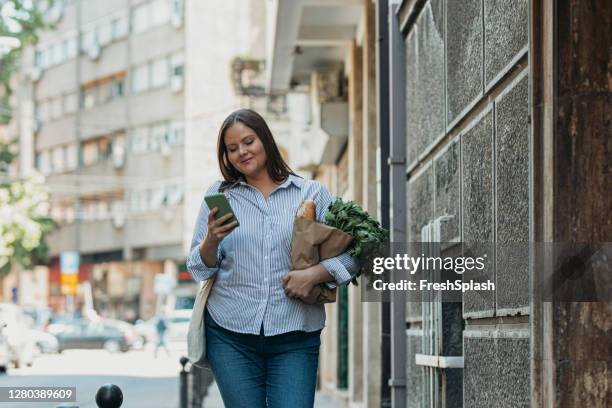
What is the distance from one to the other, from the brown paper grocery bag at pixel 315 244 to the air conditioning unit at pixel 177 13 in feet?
178

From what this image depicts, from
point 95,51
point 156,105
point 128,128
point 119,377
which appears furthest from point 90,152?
point 119,377

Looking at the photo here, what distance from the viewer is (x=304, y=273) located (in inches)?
173

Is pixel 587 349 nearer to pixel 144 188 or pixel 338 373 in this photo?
pixel 338 373

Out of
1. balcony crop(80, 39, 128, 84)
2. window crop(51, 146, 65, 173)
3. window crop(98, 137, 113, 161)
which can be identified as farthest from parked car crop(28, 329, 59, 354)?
window crop(51, 146, 65, 173)

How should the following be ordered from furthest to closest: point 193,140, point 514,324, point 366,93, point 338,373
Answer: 1. point 193,140
2. point 338,373
3. point 366,93
4. point 514,324

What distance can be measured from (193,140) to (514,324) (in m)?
52.3

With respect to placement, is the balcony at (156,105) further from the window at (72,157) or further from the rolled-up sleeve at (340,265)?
the rolled-up sleeve at (340,265)

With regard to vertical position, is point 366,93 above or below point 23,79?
below

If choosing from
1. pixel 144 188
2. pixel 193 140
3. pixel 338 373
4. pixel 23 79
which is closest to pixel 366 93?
pixel 338 373

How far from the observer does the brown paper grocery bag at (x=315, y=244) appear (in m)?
4.39

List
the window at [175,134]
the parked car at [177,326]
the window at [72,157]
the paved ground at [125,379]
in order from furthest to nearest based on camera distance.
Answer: the window at [72,157] → the window at [175,134] → the parked car at [177,326] → the paved ground at [125,379]

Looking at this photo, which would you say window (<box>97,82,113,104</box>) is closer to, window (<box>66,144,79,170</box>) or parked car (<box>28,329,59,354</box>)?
window (<box>66,144,79,170</box>)

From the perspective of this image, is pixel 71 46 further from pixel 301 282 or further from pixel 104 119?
pixel 301 282

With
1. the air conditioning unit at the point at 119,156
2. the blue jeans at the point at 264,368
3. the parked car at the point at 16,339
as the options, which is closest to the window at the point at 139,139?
the air conditioning unit at the point at 119,156
